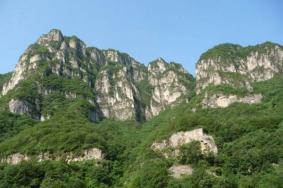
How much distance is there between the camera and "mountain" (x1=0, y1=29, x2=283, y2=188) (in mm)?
87062

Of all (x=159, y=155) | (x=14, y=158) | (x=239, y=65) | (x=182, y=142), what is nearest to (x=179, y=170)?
(x=159, y=155)

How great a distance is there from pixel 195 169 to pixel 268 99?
2514 inches

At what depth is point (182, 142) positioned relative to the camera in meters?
105

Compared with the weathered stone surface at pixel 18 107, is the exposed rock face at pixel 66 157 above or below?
below

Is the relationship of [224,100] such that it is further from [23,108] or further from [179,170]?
[23,108]

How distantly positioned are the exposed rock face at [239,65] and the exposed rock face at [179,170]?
280 ft

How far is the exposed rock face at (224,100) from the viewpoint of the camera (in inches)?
5659

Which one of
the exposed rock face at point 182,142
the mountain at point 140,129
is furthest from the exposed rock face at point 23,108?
the exposed rock face at point 182,142

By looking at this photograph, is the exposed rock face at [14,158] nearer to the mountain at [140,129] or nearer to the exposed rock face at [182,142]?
the mountain at [140,129]

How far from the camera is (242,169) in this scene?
86500mm

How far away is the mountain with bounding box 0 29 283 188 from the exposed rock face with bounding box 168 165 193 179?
20 cm

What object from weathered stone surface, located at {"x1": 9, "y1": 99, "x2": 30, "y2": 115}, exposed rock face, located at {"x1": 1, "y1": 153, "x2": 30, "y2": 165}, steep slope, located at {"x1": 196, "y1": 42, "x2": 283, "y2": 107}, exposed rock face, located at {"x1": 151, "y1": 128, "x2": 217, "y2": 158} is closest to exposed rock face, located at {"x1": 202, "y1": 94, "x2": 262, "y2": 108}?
steep slope, located at {"x1": 196, "y1": 42, "x2": 283, "y2": 107}

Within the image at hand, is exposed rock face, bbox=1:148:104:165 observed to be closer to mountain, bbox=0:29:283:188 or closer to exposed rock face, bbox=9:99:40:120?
mountain, bbox=0:29:283:188

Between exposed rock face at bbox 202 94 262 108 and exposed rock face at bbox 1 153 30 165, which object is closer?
exposed rock face at bbox 1 153 30 165
